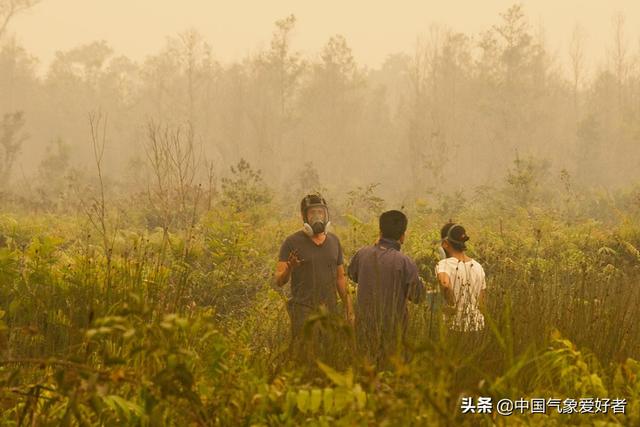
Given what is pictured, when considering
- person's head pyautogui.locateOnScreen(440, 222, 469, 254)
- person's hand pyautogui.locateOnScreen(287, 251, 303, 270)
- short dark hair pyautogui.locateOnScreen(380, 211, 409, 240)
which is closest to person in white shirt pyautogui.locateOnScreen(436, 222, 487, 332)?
person's head pyautogui.locateOnScreen(440, 222, 469, 254)

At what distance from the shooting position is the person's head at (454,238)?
5625 mm

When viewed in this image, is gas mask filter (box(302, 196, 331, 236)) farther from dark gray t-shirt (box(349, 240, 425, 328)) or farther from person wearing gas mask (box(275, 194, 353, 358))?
dark gray t-shirt (box(349, 240, 425, 328))

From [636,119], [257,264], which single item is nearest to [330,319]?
[257,264]

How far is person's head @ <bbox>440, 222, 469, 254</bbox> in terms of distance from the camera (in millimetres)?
5625

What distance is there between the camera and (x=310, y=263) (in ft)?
19.1

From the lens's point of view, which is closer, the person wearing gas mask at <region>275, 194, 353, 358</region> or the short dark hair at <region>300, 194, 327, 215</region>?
the person wearing gas mask at <region>275, 194, 353, 358</region>

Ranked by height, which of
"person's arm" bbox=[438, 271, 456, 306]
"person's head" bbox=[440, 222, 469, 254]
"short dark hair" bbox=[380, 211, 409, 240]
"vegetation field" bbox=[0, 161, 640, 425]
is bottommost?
"vegetation field" bbox=[0, 161, 640, 425]

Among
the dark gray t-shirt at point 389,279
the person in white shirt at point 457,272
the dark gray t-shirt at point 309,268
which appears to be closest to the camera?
the dark gray t-shirt at point 389,279

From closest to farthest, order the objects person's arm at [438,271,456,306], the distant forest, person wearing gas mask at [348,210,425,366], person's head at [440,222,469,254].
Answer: person wearing gas mask at [348,210,425,366], person's arm at [438,271,456,306], person's head at [440,222,469,254], the distant forest

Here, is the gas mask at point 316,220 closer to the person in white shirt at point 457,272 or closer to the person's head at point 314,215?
the person's head at point 314,215

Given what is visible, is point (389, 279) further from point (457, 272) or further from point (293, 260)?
point (293, 260)

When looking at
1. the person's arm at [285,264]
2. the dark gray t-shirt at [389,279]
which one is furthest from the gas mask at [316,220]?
the dark gray t-shirt at [389,279]

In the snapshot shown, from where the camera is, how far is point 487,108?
45.5 meters

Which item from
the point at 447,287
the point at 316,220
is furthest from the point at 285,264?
the point at 447,287
